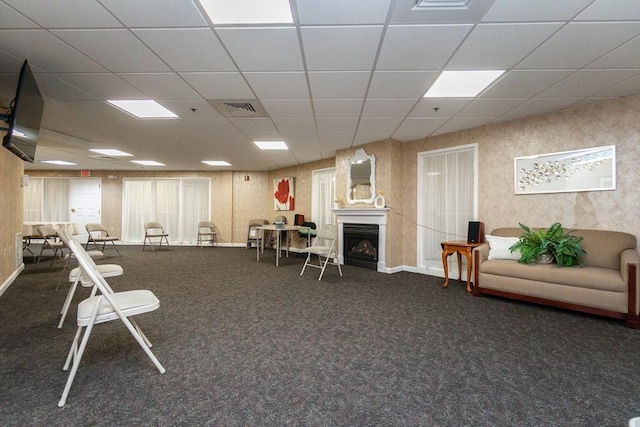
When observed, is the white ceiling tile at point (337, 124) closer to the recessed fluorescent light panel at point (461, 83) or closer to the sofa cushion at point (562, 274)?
the recessed fluorescent light panel at point (461, 83)

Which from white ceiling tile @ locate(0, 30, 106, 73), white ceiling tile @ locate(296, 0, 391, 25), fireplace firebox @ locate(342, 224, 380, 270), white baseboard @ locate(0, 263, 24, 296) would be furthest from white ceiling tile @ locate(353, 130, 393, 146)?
white baseboard @ locate(0, 263, 24, 296)

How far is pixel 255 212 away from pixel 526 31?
8.32 m

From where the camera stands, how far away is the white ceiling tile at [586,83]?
2836 millimetres

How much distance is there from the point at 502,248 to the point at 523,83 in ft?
6.72

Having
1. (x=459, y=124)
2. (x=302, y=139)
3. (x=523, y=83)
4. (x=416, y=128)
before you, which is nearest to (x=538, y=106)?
(x=523, y=83)

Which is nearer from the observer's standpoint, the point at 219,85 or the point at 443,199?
the point at 219,85

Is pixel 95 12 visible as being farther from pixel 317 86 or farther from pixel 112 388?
pixel 112 388

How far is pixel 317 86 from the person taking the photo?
3164 millimetres

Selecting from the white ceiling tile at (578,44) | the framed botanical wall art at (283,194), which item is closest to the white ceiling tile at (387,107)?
the white ceiling tile at (578,44)

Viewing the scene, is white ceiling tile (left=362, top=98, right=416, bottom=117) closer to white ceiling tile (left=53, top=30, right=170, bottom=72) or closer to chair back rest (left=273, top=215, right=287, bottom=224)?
white ceiling tile (left=53, top=30, right=170, bottom=72)

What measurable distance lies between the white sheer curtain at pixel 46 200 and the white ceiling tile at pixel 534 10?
40.3 feet

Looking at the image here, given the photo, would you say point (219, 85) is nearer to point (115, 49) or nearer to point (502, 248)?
point (115, 49)

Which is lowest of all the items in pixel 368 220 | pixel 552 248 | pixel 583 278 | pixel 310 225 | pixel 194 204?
pixel 583 278

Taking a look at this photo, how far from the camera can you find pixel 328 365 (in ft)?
6.43
